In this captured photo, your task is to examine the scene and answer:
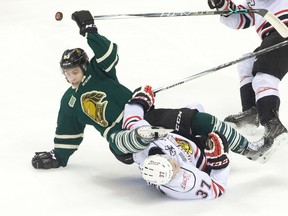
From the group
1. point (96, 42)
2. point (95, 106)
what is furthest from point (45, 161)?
point (96, 42)

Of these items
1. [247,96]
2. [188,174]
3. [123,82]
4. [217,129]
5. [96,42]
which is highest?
[96,42]

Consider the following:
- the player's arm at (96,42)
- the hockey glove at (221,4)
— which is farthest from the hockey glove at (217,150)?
the hockey glove at (221,4)

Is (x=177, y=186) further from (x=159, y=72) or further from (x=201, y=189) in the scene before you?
(x=159, y=72)

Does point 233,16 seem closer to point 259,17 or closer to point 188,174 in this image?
point 259,17

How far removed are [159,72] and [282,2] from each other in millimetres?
1191

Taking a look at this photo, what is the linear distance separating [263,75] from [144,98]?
62cm

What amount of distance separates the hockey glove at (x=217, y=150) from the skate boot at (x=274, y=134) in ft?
0.83

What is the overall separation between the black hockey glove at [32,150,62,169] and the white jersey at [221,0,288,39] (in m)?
1.09

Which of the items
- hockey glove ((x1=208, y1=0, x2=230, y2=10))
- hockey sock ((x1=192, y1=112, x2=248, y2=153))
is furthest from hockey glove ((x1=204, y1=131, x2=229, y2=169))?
hockey glove ((x1=208, y1=0, x2=230, y2=10))

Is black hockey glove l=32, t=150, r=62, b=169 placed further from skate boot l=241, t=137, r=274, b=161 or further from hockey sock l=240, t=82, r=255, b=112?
hockey sock l=240, t=82, r=255, b=112

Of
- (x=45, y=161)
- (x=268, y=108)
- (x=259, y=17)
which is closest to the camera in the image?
(x=45, y=161)

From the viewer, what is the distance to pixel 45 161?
257cm

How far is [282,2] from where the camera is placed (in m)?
2.86

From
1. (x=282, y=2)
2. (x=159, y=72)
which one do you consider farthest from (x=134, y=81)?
(x=282, y=2)
